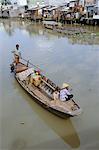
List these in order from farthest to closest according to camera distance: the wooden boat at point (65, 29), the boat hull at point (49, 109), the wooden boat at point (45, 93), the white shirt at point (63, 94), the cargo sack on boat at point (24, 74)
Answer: the wooden boat at point (65, 29) < the cargo sack on boat at point (24, 74) < the white shirt at point (63, 94) < the boat hull at point (49, 109) < the wooden boat at point (45, 93)

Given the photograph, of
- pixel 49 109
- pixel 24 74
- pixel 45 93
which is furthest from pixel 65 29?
pixel 49 109

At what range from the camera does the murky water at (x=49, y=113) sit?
9195mm

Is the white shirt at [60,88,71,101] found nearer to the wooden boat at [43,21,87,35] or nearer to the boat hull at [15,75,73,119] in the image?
the boat hull at [15,75,73,119]

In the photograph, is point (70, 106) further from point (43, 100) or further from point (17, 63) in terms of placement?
point (17, 63)

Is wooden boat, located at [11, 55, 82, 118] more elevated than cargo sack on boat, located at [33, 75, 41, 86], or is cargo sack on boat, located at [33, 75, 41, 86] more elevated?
cargo sack on boat, located at [33, 75, 41, 86]

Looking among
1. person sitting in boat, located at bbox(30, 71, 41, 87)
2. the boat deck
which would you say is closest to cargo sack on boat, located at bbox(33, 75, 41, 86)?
person sitting in boat, located at bbox(30, 71, 41, 87)

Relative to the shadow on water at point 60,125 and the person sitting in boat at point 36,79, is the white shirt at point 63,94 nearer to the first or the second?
the shadow on water at point 60,125

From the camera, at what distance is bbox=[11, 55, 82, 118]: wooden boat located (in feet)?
32.3

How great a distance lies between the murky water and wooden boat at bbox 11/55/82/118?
1.40 ft

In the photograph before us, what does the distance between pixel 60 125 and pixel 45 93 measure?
6.60 feet

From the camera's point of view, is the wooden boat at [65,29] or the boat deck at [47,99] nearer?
the boat deck at [47,99]

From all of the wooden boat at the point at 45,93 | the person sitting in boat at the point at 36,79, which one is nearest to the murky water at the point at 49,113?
the wooden boat at the point at 45,93

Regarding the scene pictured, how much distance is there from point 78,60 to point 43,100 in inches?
287

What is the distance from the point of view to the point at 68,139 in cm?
930
